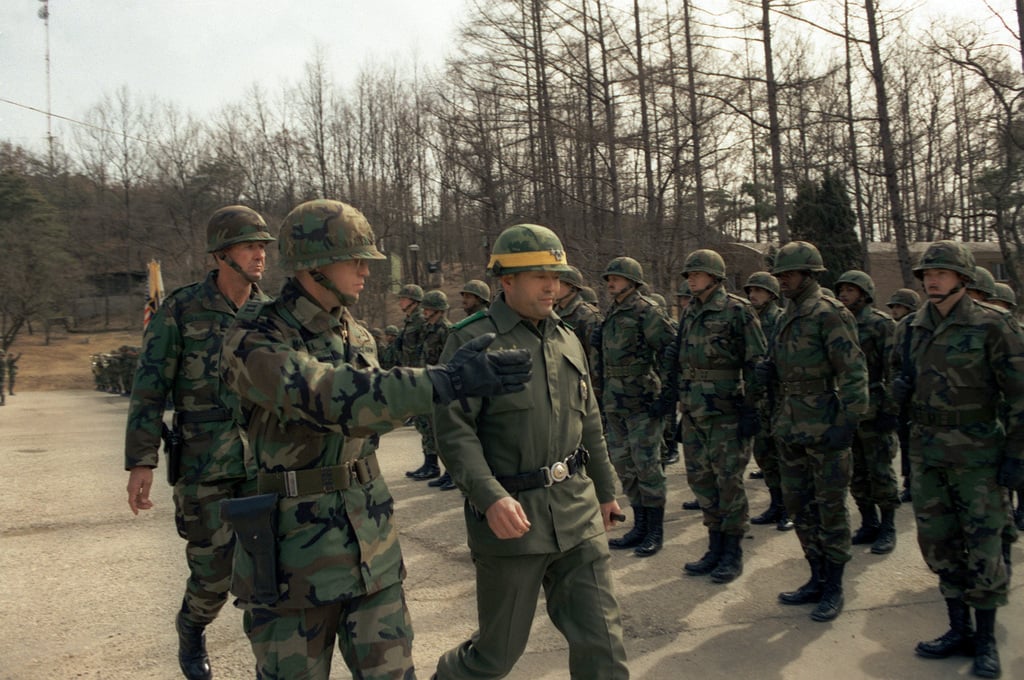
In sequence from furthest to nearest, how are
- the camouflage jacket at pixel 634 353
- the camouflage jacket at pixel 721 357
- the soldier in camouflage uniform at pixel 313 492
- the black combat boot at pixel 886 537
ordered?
the camouflage jacket at pixel 634 353, the black combat boot at pixel 886 537, the camouflage jacket at pixel 721 357, the soldier in camouflage uniform at pixel 313 492

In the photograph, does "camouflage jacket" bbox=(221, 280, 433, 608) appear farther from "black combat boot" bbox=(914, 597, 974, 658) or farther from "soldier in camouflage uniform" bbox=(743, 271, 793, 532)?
"soldier in camouflage uniform" bbox=(743, 271, 793, 532)

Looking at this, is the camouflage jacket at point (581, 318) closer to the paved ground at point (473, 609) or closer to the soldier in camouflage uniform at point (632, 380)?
the soldier in camouflage uniform at point (632, 380)

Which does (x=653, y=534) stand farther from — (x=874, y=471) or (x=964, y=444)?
(x=964, y=444)

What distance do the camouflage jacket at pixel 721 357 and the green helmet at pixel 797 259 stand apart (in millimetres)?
697

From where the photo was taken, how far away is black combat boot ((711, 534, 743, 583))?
5.74 m

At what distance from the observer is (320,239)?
2957 millimetres

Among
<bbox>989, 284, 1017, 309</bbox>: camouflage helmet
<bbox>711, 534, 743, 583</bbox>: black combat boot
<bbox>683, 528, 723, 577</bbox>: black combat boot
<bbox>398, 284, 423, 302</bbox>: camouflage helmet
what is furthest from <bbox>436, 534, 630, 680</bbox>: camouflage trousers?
<bbox>398, 284, 423, 302</bbox>: camouflage helmet

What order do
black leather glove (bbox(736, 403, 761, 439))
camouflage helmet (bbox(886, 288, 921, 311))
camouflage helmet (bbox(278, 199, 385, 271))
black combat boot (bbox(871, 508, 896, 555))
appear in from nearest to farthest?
camouflage helmet (bbox(278, 199, 385, 271)) < black leather glove (bbox(736, 403, 761, 439)) < black combat boot (bbox(871, 508, 896, 555)) < camouflage helmet (bbox(886, 288, 921, 311))

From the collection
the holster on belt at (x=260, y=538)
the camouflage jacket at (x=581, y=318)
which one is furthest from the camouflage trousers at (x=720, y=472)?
the holster on belt at (x=260, y=538)

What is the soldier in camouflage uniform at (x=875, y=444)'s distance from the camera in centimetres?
657

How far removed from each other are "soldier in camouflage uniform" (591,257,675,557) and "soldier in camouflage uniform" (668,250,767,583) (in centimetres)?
57

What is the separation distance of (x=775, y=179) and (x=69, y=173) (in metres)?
54.1

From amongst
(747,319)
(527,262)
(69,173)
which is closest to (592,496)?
(527,262)

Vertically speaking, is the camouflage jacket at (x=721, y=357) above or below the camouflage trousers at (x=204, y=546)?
above
